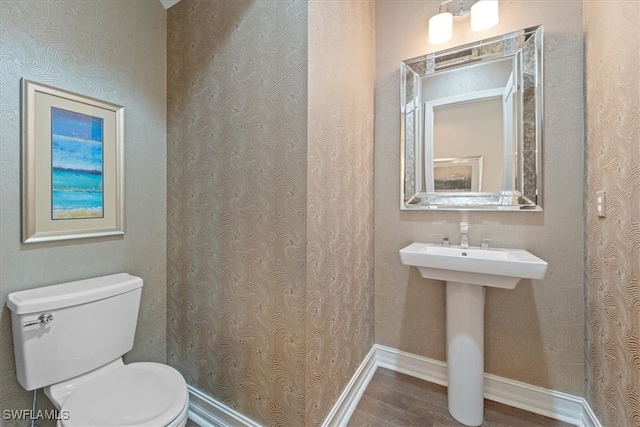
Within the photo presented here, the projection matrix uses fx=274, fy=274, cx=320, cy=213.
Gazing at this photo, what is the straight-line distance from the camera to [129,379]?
1.17 metres

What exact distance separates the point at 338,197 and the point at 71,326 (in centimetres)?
128

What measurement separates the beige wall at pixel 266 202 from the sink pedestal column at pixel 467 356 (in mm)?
543

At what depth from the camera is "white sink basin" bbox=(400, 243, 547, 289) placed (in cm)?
123

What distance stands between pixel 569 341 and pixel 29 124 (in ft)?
9.08

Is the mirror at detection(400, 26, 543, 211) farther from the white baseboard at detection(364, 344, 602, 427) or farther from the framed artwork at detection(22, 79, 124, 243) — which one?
the framed artwork at detection(22, 79, 124, 243)

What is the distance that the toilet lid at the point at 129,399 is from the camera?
939mm

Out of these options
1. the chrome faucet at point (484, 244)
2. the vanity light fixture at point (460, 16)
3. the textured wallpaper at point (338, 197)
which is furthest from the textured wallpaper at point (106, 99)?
the chrome faucet at point (484, 244)

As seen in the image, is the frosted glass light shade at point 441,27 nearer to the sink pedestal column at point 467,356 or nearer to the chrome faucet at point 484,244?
the chrome faucet at point 484,244

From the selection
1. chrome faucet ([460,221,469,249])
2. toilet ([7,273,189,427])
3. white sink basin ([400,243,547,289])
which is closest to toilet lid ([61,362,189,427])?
toilet ([7,273,189,427])

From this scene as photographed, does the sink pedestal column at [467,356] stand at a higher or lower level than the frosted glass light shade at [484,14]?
lower

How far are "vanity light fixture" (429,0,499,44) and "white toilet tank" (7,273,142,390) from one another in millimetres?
2169

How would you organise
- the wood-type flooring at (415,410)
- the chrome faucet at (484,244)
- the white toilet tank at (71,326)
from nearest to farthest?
the white toilet tank at (71,326) → the wood-type flooring at (415,410) → the chrome faucet at (484,244)

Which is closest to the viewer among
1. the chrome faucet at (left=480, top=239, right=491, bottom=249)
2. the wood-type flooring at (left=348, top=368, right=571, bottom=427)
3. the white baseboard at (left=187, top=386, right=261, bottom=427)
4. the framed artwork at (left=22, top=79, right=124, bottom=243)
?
the framed artwork at (left=22, top=79, right=124, bottom=243)

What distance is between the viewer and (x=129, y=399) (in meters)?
1.05
